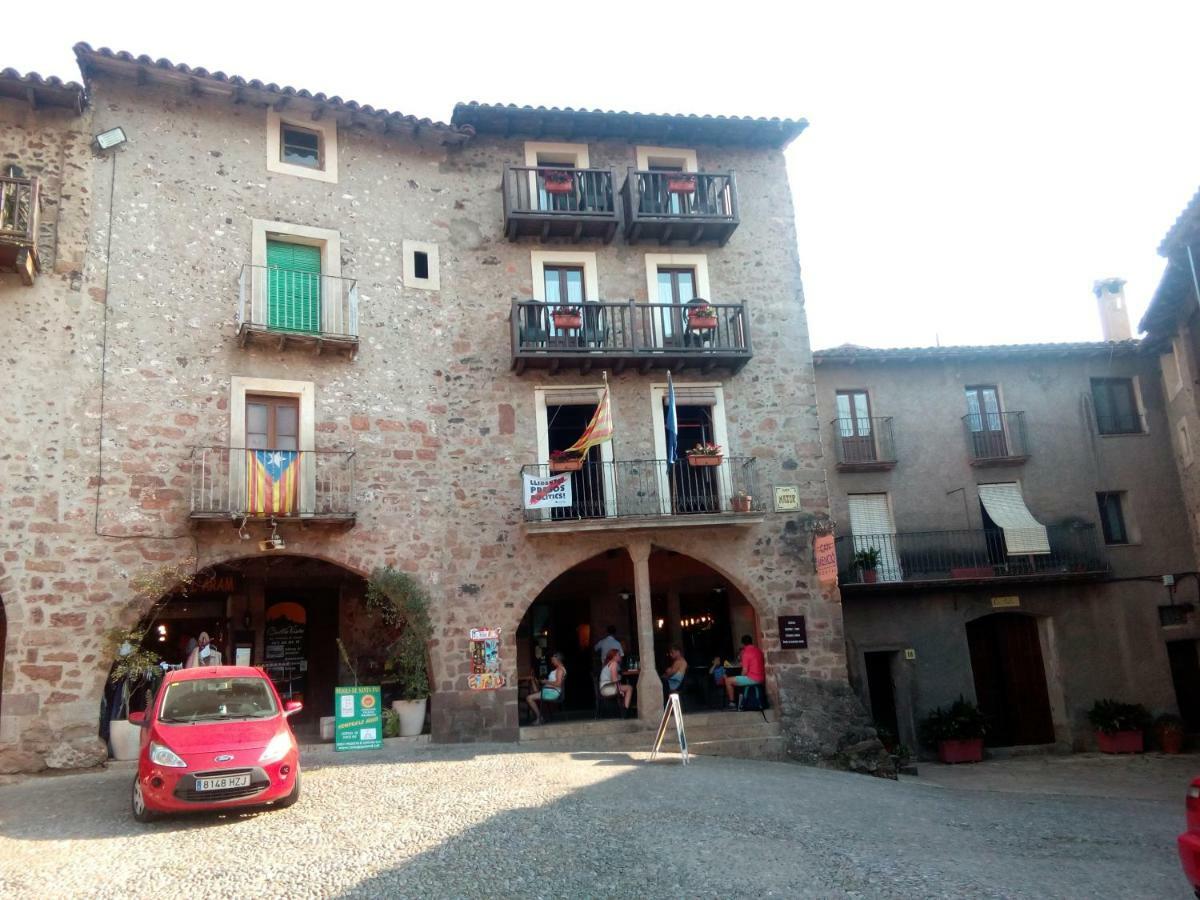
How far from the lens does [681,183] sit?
17516 millimetres

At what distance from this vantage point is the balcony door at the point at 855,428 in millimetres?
20812

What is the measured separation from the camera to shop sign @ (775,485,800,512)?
55.3ft

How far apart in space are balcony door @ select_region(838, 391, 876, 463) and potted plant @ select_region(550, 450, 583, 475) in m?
7.58

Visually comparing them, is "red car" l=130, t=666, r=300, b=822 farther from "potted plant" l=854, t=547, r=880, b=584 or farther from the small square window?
"potted plant" l=854, t=547, r=880, b=584

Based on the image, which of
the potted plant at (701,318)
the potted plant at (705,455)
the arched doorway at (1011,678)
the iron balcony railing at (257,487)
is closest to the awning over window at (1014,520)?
the arched doorway at (1011,678)

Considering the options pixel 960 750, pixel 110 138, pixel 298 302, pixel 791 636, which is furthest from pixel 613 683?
pixel 110 138

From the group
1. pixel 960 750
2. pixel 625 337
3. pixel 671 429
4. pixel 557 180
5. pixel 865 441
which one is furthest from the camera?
pixel 865 441

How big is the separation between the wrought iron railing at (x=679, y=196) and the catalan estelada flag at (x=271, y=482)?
7.65 meters

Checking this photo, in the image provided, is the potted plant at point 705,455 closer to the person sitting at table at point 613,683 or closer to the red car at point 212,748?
the person sitting at table at point 613,683

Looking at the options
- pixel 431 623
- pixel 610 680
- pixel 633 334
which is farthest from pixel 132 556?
pixel 633 334

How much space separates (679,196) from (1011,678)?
12672mm

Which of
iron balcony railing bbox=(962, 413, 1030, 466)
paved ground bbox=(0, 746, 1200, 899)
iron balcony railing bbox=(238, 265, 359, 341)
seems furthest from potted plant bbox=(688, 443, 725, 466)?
iron balcony railing bbox=(962, 413, 1030, 466)

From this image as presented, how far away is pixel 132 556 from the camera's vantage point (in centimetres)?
1342

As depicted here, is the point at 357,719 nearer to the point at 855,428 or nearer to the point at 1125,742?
the point at 855,428
